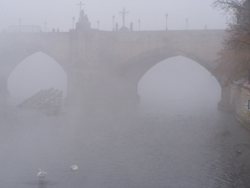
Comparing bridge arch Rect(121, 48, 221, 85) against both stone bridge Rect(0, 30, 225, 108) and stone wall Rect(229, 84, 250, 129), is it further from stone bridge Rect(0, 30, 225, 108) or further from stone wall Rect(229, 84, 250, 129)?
stone wall Rect(229, 84, 250, 129)

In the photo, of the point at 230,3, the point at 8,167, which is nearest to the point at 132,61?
the point at 230,3

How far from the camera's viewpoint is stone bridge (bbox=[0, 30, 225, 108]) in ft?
72.0

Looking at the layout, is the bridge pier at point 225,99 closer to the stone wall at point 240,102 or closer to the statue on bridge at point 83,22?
the stone wall at point 240,102

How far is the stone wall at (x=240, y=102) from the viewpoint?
14378 millimetres

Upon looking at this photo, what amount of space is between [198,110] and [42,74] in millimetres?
29701

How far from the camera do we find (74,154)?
995cm

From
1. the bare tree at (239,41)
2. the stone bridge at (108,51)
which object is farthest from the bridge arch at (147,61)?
the bare tree at (239,41)

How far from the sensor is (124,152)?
406 inches

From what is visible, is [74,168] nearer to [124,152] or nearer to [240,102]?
[124,152]

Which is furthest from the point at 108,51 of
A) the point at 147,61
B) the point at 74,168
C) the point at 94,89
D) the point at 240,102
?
the point at 74,168

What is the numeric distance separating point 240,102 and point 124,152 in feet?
28.5

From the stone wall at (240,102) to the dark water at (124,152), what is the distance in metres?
0.52

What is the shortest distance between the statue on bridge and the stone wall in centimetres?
1135

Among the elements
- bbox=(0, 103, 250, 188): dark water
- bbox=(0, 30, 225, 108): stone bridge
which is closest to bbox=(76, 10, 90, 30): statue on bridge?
bbox=(0, 30, 225, 108): stone bridge
